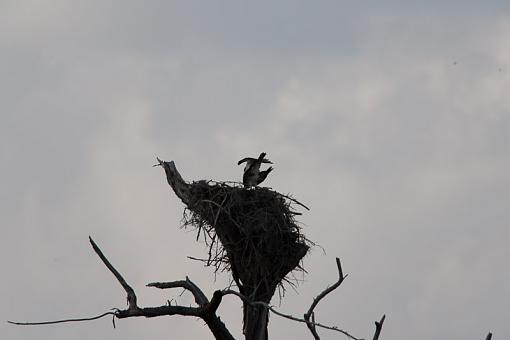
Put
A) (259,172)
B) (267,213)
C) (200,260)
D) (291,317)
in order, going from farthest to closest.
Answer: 1. (259,172)
2. (267,213)
3. (200,260)
4. (291,317)

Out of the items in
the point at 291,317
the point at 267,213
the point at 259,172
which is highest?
the point at 259,172

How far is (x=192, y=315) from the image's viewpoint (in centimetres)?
916

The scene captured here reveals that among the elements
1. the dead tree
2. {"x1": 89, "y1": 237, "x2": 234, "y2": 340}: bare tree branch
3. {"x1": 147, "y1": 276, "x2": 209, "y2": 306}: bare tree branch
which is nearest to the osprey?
the dead tree

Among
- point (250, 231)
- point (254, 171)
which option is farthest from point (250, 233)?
point (254, 171)

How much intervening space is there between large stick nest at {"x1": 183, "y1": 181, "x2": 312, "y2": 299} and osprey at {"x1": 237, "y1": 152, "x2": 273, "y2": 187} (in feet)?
3.31

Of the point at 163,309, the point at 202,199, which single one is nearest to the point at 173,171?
the point at 202,199

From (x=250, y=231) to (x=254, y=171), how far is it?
2.64 m

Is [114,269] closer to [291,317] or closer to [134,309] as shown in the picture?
[134,309]

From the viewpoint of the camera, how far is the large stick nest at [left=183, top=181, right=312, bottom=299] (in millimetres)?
13008

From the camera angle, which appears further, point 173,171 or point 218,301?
point 173,171

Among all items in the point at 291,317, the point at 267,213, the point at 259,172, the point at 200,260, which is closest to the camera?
the point at 291,317

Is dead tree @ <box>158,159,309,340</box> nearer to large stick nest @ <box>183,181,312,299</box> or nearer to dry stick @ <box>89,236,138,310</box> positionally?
large stick nest @ <box>183,181,312,299</box>

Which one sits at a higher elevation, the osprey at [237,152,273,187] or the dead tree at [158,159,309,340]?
the osprey at [237,152,273,187]

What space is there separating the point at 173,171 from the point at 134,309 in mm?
5460
